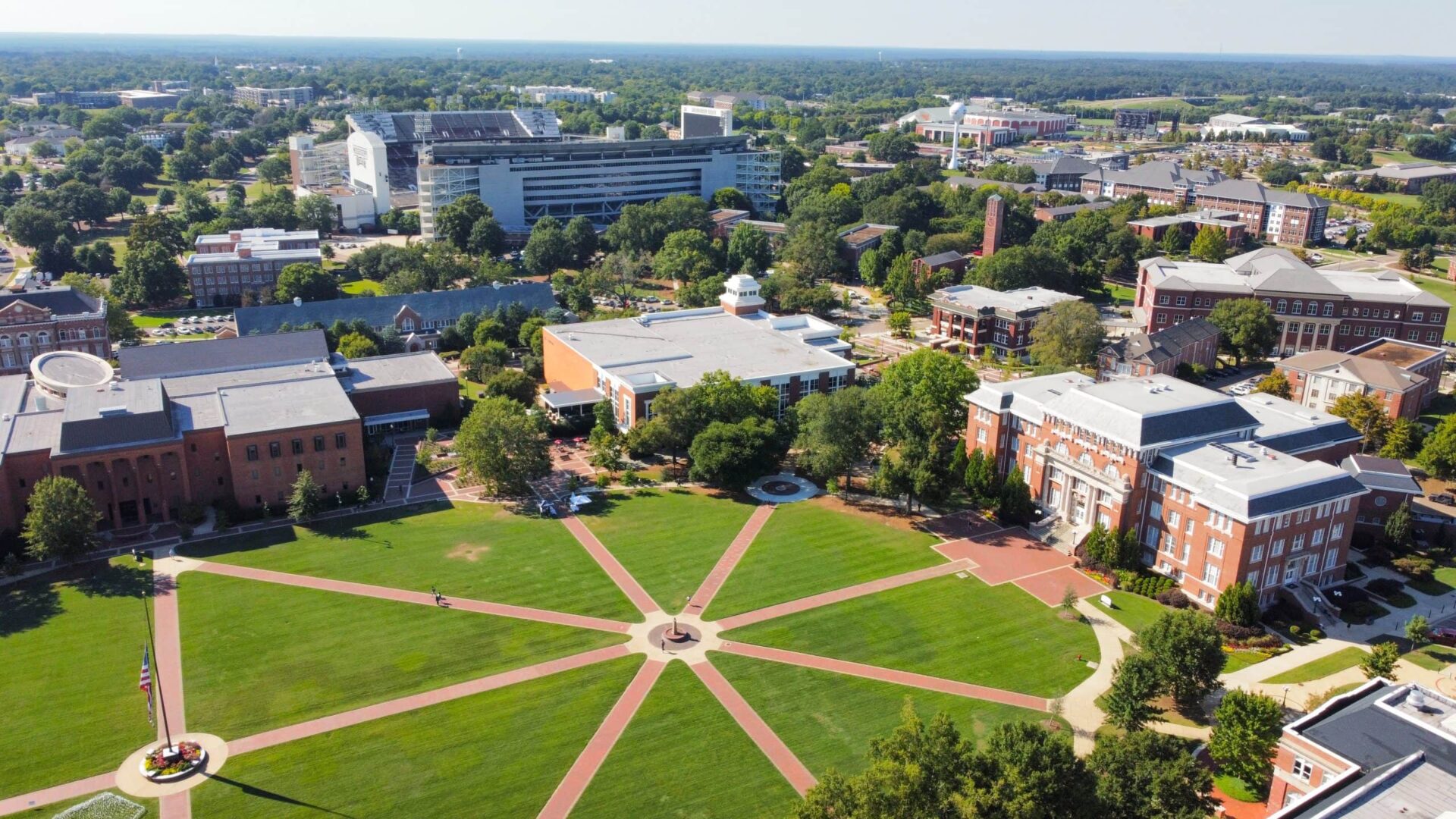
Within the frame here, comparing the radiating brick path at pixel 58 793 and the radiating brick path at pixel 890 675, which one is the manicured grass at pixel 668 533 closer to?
the radiating brick path at pixel 890 675

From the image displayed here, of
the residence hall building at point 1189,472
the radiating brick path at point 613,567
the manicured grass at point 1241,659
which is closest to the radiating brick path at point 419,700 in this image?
the radiating brick path at point 613,567

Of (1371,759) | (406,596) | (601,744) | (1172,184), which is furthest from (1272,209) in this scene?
(601,744)

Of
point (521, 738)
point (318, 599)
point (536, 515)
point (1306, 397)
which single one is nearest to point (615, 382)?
point (536, 515)

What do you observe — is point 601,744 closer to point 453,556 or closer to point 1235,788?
point 453,556

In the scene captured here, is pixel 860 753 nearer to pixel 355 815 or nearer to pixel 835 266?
pixel 355 815

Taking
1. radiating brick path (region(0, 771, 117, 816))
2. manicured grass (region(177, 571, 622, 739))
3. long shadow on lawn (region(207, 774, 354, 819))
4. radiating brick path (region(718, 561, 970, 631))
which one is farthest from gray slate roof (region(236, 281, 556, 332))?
long shadow on lawn (region(207, 774, 354, 819))

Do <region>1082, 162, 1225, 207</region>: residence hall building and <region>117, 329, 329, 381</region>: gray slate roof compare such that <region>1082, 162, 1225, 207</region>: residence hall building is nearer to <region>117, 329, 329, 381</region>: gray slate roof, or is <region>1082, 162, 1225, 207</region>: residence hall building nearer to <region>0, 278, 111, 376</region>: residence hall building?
<region>117, 329, 329, 381</region>: gray slate roof
